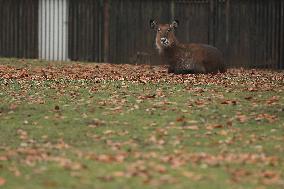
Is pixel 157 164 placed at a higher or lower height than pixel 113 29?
lower

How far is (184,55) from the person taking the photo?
20562 mm

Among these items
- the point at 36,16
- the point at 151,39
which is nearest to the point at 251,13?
the point at 151,39

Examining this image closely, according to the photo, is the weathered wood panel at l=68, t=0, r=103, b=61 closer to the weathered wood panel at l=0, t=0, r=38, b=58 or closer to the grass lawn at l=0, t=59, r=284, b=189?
the weathered wood panel at l=0, t=0, r=38, b=58

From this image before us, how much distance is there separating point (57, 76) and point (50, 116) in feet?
22.6

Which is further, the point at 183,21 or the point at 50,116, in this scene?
the point at 183,21

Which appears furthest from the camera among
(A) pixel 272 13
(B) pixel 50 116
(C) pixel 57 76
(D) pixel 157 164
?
(A) pixel 272 13

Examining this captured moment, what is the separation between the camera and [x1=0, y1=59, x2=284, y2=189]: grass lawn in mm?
9266

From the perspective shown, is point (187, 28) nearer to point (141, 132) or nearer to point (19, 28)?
point (19, 28)

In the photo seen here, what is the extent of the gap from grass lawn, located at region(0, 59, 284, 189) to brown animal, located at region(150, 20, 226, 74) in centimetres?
58

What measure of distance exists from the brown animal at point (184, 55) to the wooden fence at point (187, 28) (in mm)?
4398

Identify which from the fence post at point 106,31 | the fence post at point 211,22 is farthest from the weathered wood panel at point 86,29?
the fence post at point 211,22

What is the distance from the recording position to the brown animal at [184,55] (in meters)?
20.6

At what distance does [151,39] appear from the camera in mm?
25422

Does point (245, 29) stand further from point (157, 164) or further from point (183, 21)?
point (157, 164)
